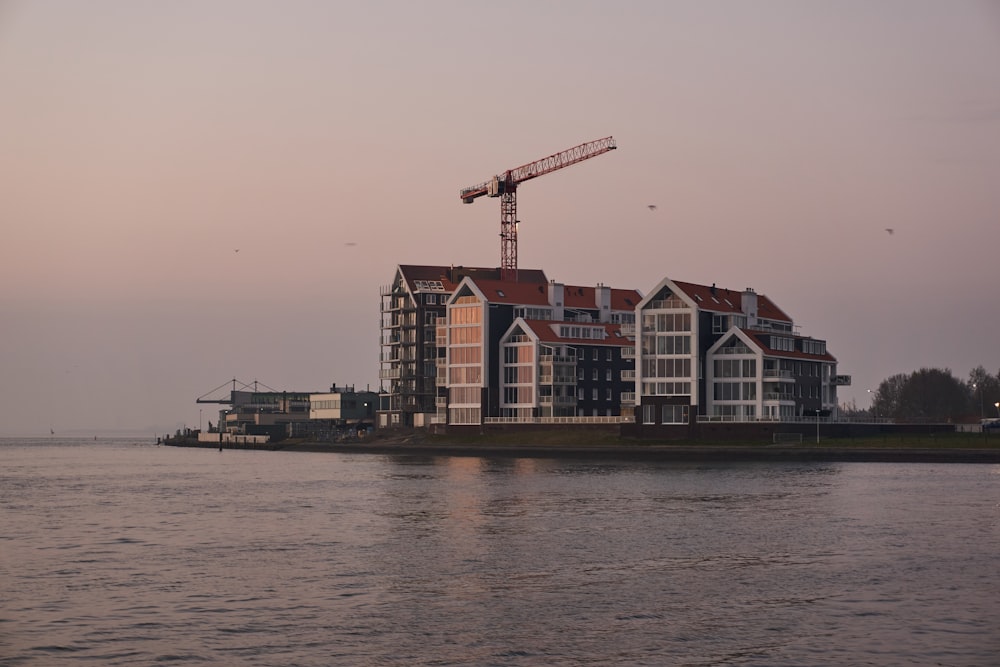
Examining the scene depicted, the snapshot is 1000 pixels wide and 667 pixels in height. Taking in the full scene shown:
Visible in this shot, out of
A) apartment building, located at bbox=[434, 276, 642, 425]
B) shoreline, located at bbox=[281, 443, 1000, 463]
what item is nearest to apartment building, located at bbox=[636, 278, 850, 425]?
shoreline, located at bbox=[281, 443, 1000, 463]

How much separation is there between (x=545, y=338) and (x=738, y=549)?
122 m

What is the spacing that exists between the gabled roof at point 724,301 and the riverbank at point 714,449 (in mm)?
18436

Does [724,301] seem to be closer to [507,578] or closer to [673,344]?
[673,344]

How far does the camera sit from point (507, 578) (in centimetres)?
4794

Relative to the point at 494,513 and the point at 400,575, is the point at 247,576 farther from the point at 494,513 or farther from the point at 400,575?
the point at 494,513

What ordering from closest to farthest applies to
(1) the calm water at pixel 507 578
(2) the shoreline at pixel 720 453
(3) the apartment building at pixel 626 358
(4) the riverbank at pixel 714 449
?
(1) the calm water at pixel 507 578, (2) the shoreline at pixel 720 453, (4) the riverbank at pixel 714 449, (3) the apartment building at pixel 626 358

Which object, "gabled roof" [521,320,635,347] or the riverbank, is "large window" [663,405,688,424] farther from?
"gabled roof" [521,320,635,347]

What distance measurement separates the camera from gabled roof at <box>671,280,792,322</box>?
16112cm

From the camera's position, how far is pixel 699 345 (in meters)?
Result: 158

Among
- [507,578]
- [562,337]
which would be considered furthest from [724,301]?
[507,578]

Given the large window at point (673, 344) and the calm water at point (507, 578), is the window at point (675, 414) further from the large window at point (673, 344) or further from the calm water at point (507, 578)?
the calm water at point (507, 578)

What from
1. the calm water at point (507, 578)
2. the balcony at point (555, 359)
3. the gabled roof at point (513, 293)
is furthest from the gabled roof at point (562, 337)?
the calm water at point (507, 578)

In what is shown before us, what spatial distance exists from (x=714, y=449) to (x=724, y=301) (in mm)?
27817

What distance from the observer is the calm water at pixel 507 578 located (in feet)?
116
